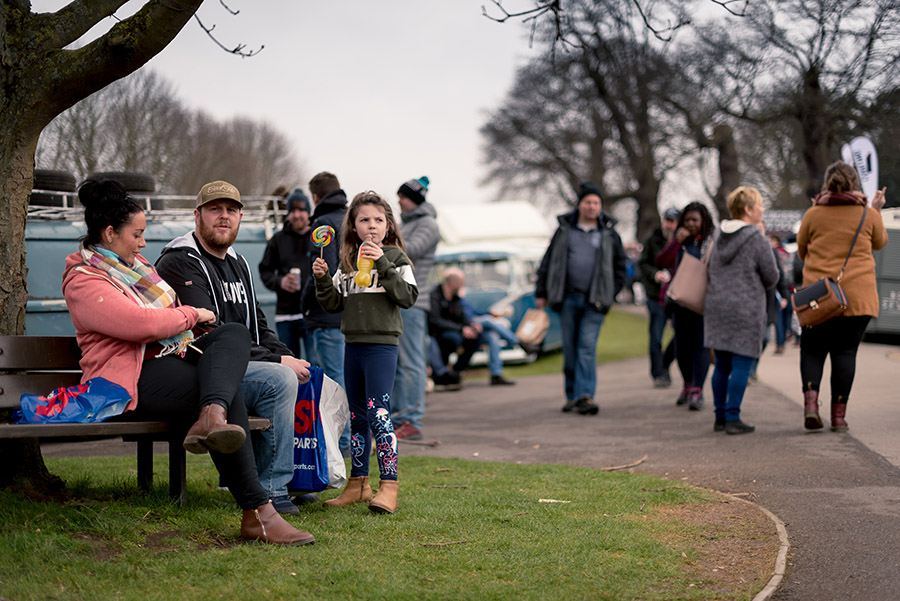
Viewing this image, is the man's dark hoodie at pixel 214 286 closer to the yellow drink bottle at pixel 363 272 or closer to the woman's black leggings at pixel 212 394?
the woman's black leggings at pixel 212 394

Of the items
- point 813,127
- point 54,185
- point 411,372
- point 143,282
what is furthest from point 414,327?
point 813,127

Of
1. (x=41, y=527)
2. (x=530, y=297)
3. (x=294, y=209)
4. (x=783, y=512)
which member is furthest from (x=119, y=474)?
(x=530, y=297)

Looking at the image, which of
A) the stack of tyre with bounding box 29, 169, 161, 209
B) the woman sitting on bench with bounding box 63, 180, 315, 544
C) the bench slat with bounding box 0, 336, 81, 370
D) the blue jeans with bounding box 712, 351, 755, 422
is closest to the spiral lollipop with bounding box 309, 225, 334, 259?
the woman sitting on bench with bounding box 63, 180, 315, 544

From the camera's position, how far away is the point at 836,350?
8.02 m

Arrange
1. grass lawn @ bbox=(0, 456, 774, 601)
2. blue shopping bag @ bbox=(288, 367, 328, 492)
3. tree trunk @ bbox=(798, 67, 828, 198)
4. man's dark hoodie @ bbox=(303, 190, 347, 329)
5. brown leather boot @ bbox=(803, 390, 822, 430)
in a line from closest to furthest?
grass lawn @ bbox=(0, 456, 774, 601) → blue shopping bag @ bbox=(288, 367, 328, 492) → man's dark hoodie @ bbox=(303, 190, 347, 329) → brown leather boot @ bbox=(803, 390, 822, 430) → tree trunk @ bbox=(798, 67, 828, 198)

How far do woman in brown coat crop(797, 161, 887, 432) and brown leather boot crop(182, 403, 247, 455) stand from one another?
17.2 feet

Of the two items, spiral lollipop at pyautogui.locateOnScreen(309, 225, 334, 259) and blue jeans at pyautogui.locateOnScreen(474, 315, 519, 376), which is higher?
spiral lollipop at pyautogui.locateOnScreen(309, 225, 334, 259)

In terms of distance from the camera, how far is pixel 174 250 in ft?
17.3

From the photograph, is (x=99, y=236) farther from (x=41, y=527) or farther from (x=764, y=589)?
(x=764, y=589)

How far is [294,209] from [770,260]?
13.5ft

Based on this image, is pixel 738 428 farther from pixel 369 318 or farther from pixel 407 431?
pixel 369 318

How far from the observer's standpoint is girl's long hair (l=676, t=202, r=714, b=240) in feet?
33.0

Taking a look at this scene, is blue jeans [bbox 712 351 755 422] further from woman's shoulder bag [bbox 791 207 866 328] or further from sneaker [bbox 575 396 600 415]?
sneaker [bbox 575 396 600 415]

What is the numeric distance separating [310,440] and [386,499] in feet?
1.83
